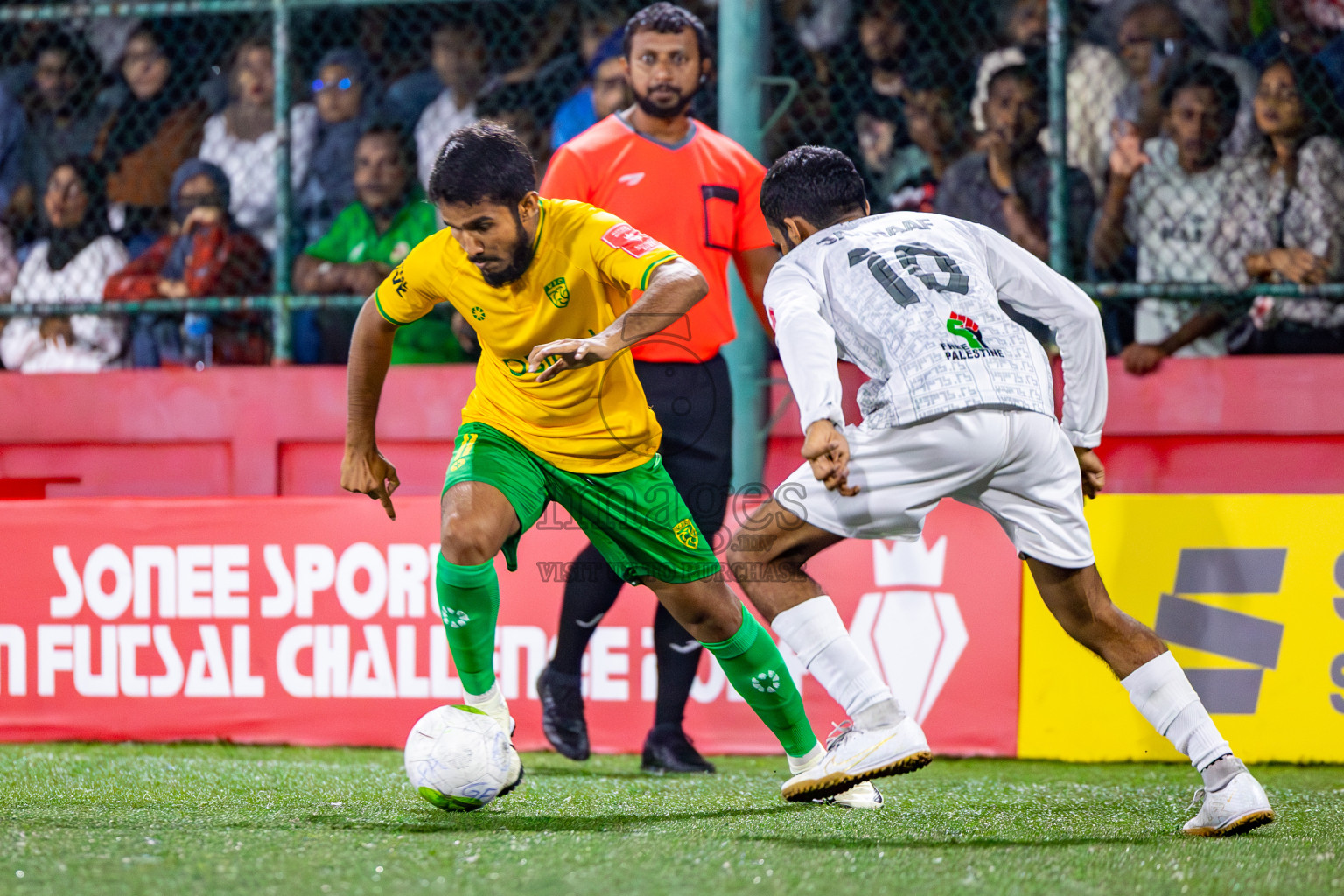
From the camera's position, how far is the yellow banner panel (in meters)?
4.31

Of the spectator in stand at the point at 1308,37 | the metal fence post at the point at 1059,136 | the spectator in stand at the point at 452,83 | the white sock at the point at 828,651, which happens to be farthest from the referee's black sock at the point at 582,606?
the spectator in stand at the point at 1308,37

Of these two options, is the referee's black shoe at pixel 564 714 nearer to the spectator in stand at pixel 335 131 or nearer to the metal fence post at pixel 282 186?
the metal fence post at pixel 282 186

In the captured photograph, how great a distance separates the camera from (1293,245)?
16.9 feet

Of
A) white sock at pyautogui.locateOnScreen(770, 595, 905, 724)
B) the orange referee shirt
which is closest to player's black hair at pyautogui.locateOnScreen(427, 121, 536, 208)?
the orange referee shirt

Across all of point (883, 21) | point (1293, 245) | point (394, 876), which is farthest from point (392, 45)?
point (394, 876)

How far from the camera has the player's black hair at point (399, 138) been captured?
597 cm

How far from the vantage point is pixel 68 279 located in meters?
6.33

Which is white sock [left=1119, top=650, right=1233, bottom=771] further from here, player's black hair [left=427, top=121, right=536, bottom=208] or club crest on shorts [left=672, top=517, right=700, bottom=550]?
player's black hair [left=427, top=121, right=536, bottom=208]

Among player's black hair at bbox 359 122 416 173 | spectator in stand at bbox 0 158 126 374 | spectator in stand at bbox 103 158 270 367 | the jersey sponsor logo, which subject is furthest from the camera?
spectator in stand at bbox 0 158 126 374

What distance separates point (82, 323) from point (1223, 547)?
488cm

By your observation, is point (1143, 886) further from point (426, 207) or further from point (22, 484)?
point (22, 484)

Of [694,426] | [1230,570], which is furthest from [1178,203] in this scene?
[694,426]

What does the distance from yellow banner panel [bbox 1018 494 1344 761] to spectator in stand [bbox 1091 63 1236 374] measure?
0.99 meters

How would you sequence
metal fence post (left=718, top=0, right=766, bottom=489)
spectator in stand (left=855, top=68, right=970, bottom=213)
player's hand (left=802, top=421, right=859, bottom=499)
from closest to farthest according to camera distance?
1. player's hand (left=802, top=421, right=859, bottom=499)
2. metal fence post (left=718, top=0, right=766, bottom=489)
3. spectator in stand (left=855, top=68, right=970, bottom=213)
